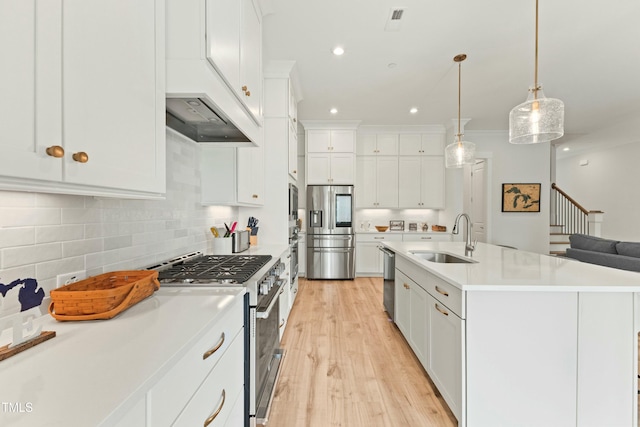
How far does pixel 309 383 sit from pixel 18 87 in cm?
219

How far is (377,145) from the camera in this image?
5.74 metres

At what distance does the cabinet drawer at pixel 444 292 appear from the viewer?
157 centimetres

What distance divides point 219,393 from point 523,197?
21.4ft

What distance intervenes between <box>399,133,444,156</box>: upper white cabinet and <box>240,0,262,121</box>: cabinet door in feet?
13.8

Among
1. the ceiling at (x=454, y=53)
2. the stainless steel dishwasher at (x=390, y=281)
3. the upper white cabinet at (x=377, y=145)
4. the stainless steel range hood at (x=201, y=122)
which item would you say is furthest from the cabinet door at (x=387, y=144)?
the stainless steel range hood at (x=201, y=122)

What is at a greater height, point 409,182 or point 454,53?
point 454,53

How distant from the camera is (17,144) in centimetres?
59

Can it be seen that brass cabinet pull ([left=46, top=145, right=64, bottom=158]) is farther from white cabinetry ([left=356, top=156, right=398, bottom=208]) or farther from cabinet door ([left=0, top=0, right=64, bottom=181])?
white cabinetry ([left=356, top=156, right=398, bottom=208])

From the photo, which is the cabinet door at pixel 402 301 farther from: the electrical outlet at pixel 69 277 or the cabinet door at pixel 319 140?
the cabinet door at pixel 319 140

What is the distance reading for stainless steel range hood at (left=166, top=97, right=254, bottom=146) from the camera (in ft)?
4.48

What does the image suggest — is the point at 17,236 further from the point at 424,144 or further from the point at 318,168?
the point at 424,144

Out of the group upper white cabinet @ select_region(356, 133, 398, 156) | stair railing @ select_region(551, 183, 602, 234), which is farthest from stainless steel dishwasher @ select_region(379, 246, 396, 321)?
stair railing @ select_region(551, 183, 602, 234)

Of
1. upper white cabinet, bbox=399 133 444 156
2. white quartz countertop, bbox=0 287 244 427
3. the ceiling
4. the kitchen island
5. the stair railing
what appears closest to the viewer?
white quartz countertop, bbox=0 287 244 427

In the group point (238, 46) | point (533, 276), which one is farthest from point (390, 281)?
point (238, 46)
